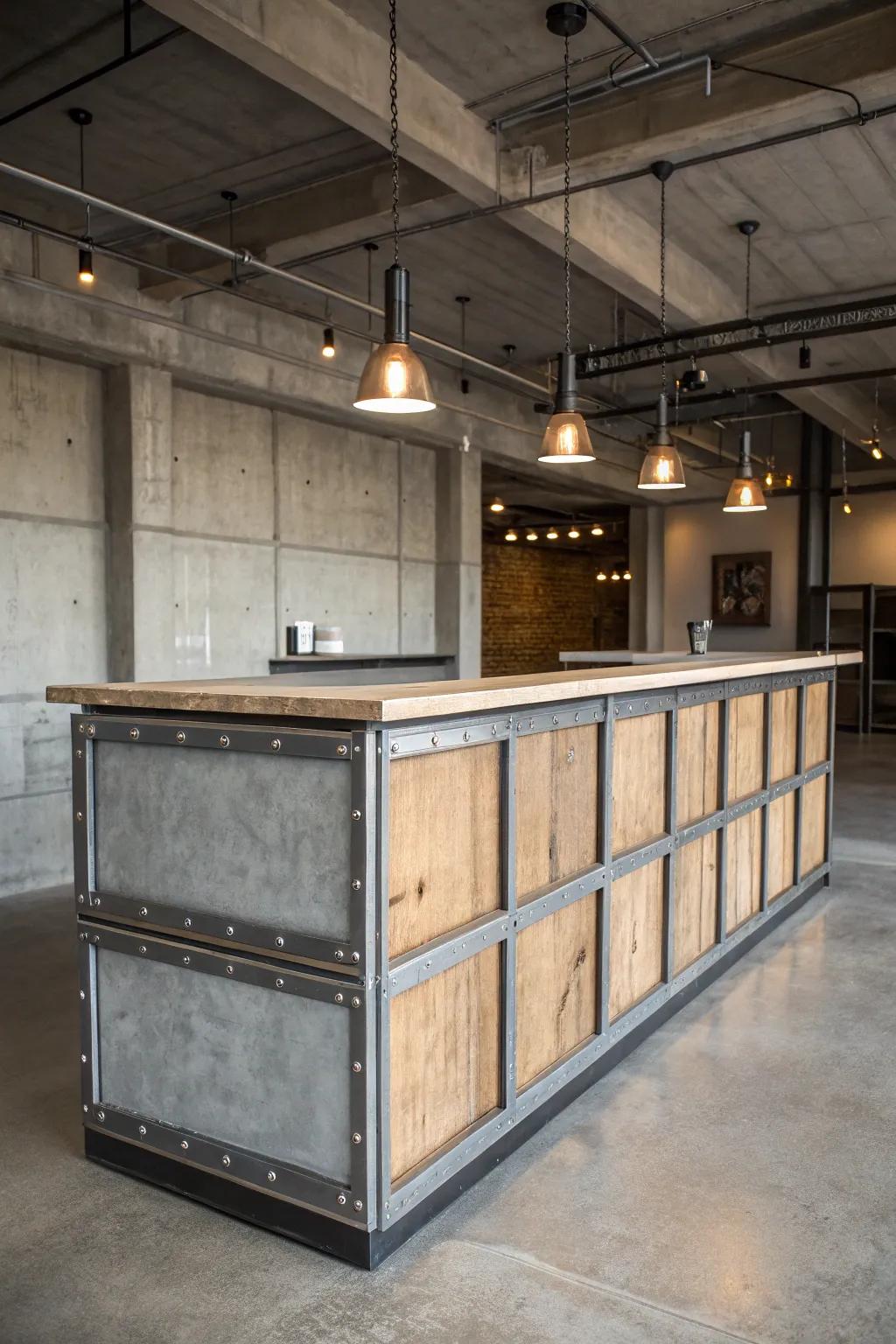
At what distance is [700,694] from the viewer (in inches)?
161

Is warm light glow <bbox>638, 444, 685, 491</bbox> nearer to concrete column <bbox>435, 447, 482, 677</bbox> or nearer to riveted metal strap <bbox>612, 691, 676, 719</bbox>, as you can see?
riveted metal strap <bbox>612, 691, 676, 719</bbox>

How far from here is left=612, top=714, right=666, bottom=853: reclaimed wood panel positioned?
344 cm

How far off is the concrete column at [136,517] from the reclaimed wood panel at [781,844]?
13.4 feet

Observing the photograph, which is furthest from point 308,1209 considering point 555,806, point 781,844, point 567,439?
point 781,844

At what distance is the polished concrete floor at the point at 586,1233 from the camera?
2117mm

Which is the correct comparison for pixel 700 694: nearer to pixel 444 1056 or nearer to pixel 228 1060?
pixel 444 1056

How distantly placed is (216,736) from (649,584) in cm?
1322

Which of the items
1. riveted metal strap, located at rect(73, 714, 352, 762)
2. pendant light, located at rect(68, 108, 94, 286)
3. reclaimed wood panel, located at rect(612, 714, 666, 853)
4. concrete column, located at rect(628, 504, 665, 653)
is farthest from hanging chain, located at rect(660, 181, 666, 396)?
concrete column, located at rect(628, 504, 665, 653)

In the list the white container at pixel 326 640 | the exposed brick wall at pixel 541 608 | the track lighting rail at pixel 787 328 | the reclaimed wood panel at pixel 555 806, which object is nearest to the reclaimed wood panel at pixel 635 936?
the reclaimed wood panel at pixel 555 806

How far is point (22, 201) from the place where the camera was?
20.0 feet

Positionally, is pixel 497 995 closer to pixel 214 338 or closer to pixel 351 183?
pixel 351 183

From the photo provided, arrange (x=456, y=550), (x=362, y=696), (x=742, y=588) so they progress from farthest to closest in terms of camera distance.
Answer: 1. (x=742, y=588)
2. (x=456, y=550)
3. (x=362, y=696)

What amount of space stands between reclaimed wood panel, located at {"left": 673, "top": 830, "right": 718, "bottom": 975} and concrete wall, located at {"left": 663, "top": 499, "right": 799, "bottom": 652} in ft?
33.6

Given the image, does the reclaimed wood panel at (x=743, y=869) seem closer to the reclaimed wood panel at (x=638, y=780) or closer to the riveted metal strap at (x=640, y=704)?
the reclaimed wood panel at (x=638, y=780)
